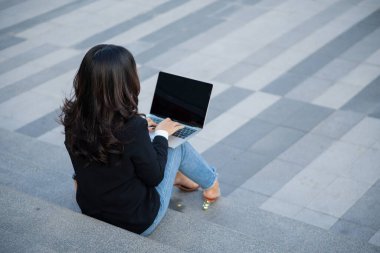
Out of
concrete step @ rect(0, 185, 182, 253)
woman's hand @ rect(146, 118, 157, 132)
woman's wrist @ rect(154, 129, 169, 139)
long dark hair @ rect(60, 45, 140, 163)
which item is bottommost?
concrete step @ rect(0, 185, 182, 253)

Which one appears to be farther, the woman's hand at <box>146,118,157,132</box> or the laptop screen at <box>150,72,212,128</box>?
the laptop screen at <box>150,72,212,128</box>

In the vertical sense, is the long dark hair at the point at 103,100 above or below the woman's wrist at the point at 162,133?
above

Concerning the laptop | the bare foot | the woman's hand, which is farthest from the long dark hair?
the bare foot

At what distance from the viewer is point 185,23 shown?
9.75m

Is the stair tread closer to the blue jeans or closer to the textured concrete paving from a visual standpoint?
the blue jeans

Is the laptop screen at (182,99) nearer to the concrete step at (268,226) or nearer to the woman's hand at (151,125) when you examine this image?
the woman's hand at (151,125)

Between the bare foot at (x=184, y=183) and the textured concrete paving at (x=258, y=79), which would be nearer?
the bare foot at (x=184, y=183)

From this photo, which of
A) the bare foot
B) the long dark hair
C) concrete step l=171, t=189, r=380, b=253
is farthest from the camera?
the bare foot

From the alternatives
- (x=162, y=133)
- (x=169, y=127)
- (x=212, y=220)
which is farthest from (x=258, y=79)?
(x=162, y=133)

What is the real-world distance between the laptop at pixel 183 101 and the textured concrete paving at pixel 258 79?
1395 mm

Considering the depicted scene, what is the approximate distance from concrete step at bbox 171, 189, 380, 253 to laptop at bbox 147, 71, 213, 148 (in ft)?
2.14

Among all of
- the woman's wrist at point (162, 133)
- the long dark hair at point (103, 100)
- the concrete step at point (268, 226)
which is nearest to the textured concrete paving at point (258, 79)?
the concrete step at point (268, 226)

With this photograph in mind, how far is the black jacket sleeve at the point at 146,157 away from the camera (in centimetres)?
350

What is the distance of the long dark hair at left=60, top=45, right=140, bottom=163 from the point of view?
3379 millimetres
